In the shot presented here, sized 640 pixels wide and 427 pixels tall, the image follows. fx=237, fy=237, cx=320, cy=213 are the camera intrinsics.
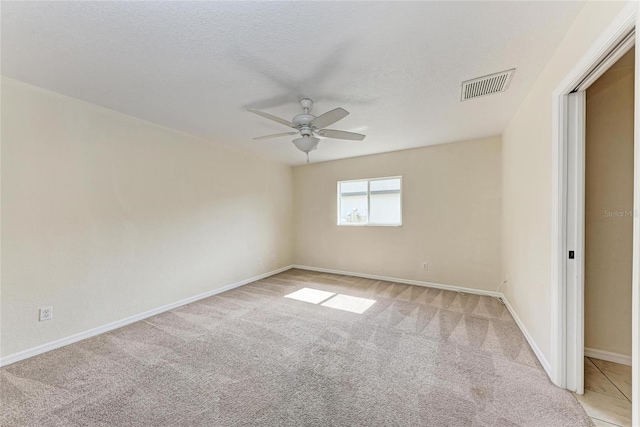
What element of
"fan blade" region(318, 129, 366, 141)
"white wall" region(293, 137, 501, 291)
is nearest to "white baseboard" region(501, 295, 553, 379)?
"white wall" region(293, 137, 501, 291)

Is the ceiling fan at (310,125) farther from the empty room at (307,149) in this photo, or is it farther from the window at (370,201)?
the window at (370,201)

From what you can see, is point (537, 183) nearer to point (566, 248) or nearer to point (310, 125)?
point (566, 248)

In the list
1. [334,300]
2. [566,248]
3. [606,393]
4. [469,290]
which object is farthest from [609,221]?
[334,300]

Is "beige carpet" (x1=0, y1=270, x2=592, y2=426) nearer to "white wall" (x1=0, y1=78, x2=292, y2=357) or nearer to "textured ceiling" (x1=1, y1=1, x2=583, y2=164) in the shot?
"white wall" (x1=0, y1=78, x2=292, y2=357)

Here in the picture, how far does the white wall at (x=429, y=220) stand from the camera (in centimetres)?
372

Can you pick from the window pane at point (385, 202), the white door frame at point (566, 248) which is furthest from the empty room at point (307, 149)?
the window pane at point (385, 202)

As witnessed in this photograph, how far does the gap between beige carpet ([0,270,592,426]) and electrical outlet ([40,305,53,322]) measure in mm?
333

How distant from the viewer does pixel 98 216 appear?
2.64 metres

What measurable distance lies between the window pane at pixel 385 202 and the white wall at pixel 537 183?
1.77 metres

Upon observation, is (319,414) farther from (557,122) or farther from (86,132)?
(86,132)

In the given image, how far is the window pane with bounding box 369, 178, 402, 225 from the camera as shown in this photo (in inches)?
179

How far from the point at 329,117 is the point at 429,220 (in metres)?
2.92

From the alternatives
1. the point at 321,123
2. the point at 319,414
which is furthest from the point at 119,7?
the point at 319,414

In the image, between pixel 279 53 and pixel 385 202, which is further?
pixel 385 202
